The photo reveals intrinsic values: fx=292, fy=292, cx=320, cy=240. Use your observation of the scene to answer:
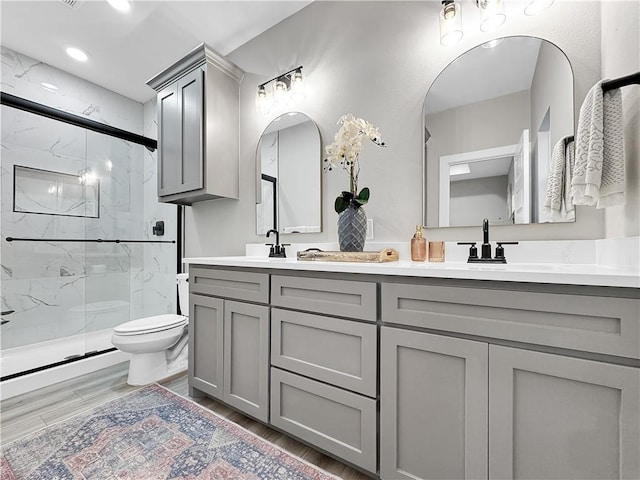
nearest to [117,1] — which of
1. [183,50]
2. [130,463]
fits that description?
[183,50]

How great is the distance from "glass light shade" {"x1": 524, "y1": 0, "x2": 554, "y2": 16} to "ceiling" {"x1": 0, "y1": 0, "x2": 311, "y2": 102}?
55.2 inches

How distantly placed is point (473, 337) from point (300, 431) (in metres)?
0.90

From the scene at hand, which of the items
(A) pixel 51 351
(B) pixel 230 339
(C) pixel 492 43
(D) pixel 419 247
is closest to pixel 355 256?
(D) pixel 419 247

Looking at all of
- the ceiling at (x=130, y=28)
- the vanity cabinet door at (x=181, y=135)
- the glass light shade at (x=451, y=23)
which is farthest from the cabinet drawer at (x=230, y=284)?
the ceiling at (x=130, y=28)

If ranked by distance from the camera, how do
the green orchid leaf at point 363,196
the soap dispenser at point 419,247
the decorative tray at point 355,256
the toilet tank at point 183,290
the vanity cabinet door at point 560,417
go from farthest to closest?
the toilet tank at point 183,290, the green orchid leaf at point 363,196, the soap dispenser at point 419,247, the decorative tray at point 355,256, the vanity cabinet door at point 560,417

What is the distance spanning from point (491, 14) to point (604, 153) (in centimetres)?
90

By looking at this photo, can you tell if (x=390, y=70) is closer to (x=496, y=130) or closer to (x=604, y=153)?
(x=496, y=130)

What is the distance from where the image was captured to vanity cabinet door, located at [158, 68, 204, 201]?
2.19 meters

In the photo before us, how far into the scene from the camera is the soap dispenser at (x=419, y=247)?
1.47 meters

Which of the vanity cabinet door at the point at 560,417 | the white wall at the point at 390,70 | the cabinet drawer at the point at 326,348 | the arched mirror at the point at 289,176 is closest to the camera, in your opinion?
the vanity cabinet door at the point at 560,417

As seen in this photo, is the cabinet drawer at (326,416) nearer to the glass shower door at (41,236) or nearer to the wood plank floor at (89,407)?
the wood plank floor at (89,407)

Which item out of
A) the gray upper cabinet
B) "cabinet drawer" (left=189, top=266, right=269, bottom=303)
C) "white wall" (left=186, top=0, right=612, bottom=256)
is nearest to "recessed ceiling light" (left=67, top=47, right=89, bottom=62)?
the gray upper cabinet

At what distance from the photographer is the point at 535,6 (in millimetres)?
1307

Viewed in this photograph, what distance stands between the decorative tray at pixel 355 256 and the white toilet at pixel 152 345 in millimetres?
1260
